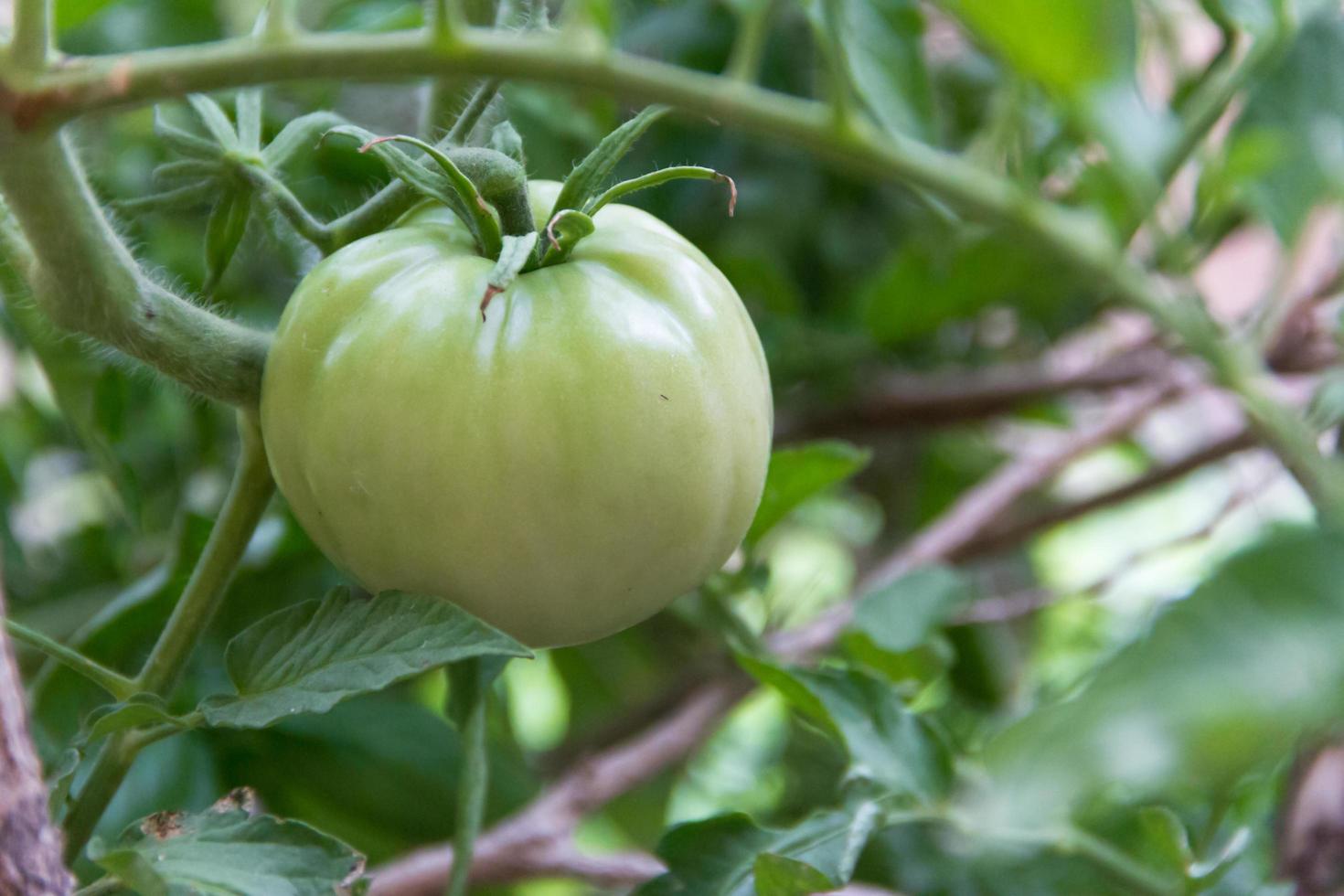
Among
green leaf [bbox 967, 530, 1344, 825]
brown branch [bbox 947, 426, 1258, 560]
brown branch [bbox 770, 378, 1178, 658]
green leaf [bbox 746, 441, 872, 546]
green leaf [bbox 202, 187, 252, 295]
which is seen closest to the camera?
green leaf [bbox 967, 530, 1344, 825]

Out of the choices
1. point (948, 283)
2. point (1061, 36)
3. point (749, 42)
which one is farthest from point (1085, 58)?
point (948, 283)

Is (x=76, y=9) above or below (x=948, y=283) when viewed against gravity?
above

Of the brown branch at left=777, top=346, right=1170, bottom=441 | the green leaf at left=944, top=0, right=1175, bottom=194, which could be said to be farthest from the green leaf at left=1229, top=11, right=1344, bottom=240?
the brown branch at left=777, top=346, right=1170, bottom=441

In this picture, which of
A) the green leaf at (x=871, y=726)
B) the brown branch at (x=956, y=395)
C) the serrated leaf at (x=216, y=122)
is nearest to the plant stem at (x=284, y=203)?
the serrated leaf at (x=216, y=122)

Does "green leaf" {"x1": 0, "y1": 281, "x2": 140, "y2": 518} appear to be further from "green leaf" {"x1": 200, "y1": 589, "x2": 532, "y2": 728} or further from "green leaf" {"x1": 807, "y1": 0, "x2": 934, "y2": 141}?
"green leaf" {"x1": 807, "y1": 0, "x2": 934, "y2": 141}

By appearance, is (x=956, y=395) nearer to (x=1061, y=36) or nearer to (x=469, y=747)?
(x=469, y=747)

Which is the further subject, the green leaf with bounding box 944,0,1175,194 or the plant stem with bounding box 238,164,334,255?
the plant stem with bounding box 238,164,334,255
